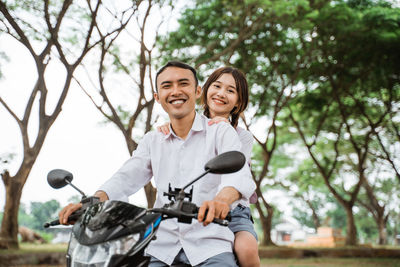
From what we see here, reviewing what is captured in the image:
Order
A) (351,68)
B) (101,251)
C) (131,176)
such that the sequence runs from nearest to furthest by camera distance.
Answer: (101,251) → (131,176) → (351,68)

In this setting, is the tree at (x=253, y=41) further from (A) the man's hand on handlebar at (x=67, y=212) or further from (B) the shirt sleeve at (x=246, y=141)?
(A) the man's hand on handlebar at (x=67, y=212)

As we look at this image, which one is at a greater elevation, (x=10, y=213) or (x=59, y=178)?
(x=10, y=213)

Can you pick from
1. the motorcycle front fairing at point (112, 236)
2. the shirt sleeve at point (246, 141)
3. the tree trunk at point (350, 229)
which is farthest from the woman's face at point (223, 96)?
the tree trunk at point (350, 229)

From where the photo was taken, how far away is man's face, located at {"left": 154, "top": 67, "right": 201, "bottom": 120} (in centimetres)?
234

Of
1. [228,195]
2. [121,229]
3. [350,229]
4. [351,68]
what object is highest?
[351,68]

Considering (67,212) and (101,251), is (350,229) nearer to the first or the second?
(67,212)

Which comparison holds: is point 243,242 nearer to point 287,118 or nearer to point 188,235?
point 188,235

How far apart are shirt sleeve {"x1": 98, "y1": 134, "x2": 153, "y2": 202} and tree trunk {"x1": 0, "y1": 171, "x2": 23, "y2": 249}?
8798mm

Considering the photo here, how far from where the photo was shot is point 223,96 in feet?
13.5

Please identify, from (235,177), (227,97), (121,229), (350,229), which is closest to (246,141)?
(227,97)

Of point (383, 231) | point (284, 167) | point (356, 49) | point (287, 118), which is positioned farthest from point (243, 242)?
point (383, 231)

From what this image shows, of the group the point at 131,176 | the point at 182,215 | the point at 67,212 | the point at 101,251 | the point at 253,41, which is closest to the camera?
the point at 101,251

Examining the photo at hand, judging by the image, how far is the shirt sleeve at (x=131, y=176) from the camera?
2.41 meters

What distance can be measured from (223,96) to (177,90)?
1.81 m
